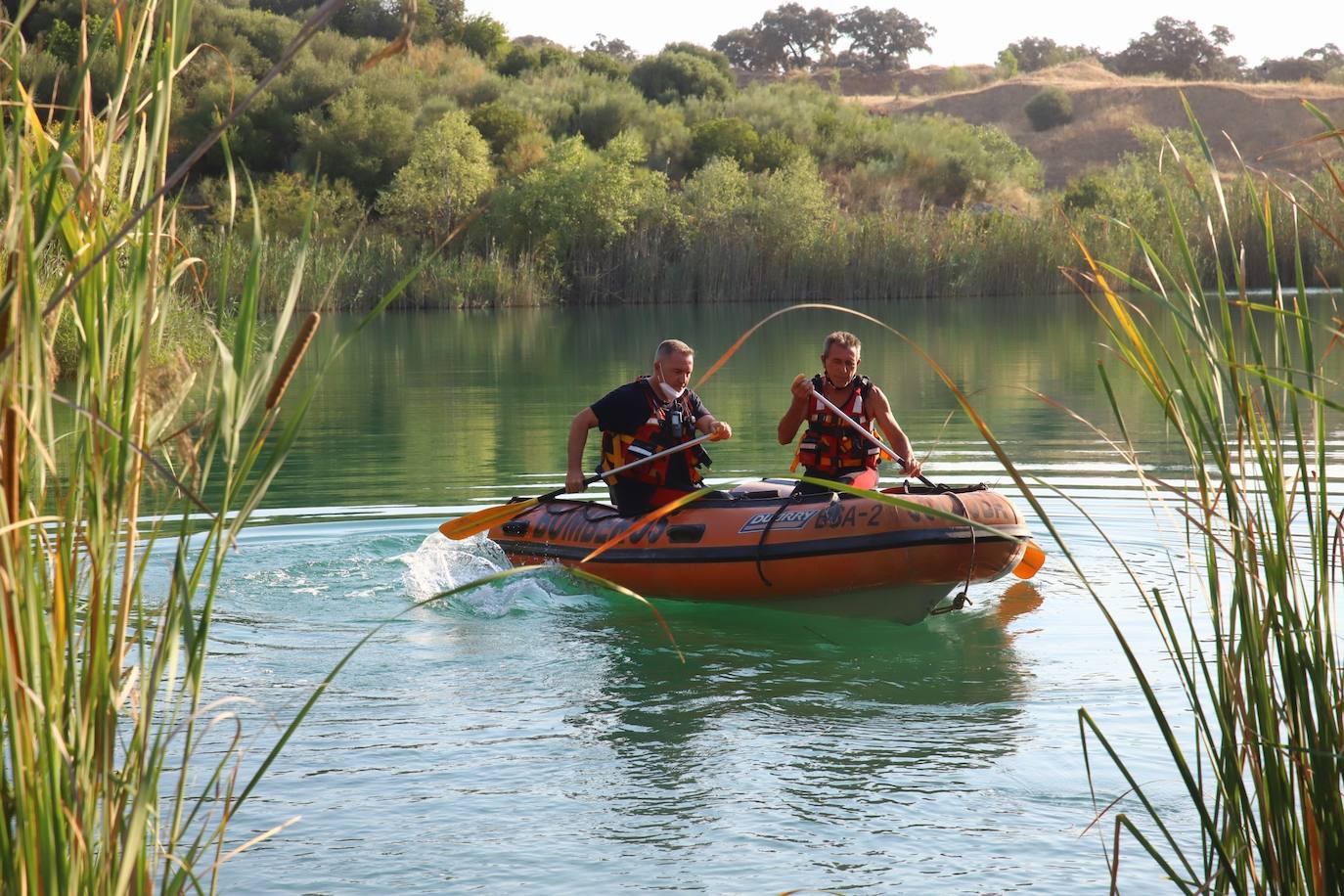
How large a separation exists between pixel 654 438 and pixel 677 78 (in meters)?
40.7

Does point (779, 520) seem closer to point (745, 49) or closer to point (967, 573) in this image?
point (967, 573)

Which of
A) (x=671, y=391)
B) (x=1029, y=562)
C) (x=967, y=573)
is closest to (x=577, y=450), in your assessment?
(x=671, y=391)

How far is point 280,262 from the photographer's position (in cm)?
2509

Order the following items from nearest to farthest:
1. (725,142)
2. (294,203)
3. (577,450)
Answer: (577,450) < (294,203) < (725,142)

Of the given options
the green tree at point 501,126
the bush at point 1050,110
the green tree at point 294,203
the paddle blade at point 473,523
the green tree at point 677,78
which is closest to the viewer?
the paddle blade at point 473,523

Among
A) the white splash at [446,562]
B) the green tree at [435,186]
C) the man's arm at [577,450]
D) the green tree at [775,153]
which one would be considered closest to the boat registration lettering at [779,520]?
the man's arm at [577,450]

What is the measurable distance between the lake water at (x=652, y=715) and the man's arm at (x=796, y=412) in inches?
34.1

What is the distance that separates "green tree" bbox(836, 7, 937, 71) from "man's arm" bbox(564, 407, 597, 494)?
67738mm

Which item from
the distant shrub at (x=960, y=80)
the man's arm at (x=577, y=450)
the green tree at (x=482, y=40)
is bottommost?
the man's arm at (x=577, y=450)

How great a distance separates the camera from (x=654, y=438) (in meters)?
7.04

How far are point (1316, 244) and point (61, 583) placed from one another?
25.2 metres

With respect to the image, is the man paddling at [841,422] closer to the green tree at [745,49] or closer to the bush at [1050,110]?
the bush at [1050,110]

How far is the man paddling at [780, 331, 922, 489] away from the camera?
7027 mm

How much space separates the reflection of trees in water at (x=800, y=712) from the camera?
4320mm
